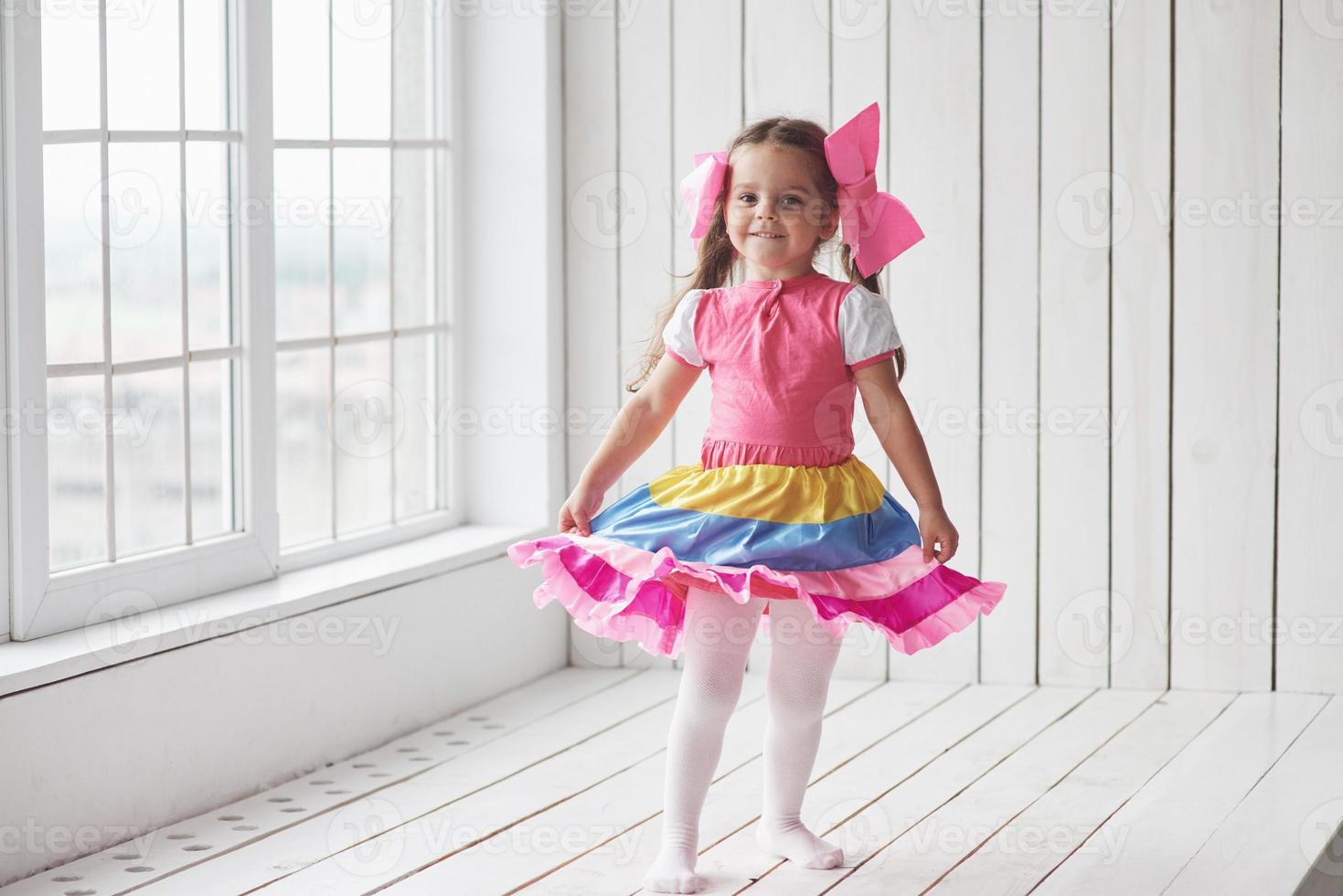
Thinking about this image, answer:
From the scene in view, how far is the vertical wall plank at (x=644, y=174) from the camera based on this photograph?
129 inches

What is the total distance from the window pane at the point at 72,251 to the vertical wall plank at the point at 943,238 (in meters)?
1.60

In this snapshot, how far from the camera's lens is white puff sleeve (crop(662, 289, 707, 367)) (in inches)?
84.7

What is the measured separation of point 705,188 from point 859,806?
102 centimetres

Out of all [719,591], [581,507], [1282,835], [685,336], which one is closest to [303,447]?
[581,507]

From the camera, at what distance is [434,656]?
2.97 metres

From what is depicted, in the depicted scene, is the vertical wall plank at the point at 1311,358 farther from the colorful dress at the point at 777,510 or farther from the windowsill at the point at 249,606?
the windowsill at the point at 249,606

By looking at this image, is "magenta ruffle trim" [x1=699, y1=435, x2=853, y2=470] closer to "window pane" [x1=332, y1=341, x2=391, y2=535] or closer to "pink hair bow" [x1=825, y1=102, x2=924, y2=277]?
"pink hair bow" [x1=825, y1=102, x2=924, y2=277]

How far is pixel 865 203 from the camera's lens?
2148mm

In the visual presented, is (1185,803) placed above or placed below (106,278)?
below

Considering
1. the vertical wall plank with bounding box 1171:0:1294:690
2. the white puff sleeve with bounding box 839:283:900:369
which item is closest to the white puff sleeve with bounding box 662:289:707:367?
the white puff sleeve with bounding box 839:283:900:369

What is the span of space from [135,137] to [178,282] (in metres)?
0.25

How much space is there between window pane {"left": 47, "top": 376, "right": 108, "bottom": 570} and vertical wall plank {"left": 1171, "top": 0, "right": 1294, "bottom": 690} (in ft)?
6.69

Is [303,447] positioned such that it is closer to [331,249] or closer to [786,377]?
[331,249]

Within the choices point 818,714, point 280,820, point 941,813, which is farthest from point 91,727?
point 941,813
